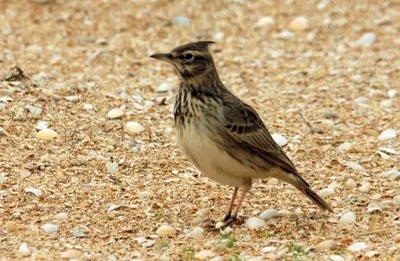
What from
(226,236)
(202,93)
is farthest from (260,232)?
(202,93)

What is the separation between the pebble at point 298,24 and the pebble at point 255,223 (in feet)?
24.1

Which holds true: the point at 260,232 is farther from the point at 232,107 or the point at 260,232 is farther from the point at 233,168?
the point at 232,107

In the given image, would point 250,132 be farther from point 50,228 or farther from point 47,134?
point 47,134

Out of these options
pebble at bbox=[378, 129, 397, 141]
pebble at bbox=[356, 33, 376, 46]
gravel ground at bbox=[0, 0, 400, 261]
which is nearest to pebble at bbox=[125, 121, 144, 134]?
gravel ground at bbox=[0, 0, 400, 261]

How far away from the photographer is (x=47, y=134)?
9.26m

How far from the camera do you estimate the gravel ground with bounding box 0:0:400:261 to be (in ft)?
23.8

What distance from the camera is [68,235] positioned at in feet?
23.6

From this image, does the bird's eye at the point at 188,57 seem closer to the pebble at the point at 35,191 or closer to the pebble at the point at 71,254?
the pebble at the point at 35,191

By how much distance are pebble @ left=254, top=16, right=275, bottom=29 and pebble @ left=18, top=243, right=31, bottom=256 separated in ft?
28.1

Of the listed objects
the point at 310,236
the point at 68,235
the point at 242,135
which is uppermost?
the point at 242,135

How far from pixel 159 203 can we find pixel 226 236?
3.31 ft

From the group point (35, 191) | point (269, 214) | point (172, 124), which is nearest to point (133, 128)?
point (172, 124)

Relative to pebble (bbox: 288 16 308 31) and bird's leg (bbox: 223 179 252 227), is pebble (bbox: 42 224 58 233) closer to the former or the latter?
bird's leg (bbox: 223 179 252 227)

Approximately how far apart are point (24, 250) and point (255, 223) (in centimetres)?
204
